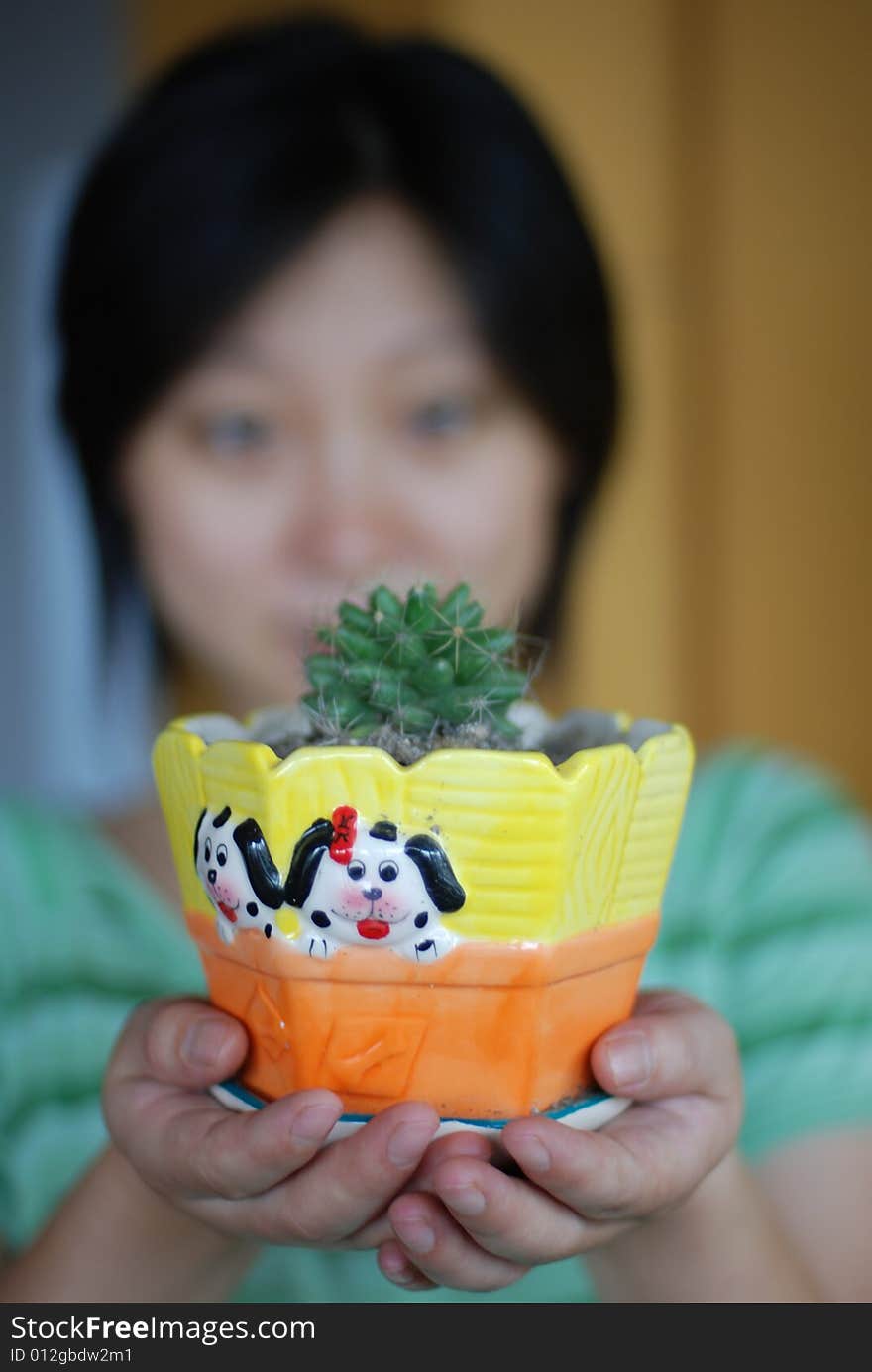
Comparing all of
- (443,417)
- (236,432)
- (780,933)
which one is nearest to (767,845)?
(780,933)

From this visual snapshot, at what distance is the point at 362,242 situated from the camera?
975mm

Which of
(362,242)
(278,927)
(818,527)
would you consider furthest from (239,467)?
(818,527)

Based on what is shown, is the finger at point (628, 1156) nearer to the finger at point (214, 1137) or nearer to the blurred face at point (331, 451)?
the finger at point (214, 1137)

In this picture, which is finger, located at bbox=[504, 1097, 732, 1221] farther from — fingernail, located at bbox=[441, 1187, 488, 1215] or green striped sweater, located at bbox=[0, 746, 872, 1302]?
green striped sweater, located at bbox=[0, 746, 872, 1302]

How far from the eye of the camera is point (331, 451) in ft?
3.01

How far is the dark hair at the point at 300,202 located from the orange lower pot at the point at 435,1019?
63 centimetres

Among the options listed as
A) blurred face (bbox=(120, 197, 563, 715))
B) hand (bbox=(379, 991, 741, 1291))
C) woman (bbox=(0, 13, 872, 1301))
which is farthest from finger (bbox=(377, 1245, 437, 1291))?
blurred face (bbox=(120, 197, 563, 715))

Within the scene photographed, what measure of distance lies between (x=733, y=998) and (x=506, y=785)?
0.62m

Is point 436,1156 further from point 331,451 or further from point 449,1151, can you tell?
point 331,451

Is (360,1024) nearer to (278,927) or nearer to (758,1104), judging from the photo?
(278,927)

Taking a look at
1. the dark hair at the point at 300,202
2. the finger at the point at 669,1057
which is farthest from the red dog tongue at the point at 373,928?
the dark hair at the point at 300,202

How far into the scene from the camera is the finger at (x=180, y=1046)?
0.46 meters

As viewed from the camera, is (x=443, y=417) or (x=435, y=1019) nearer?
(x=435, y=1019)

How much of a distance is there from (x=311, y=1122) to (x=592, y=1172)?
10cm
